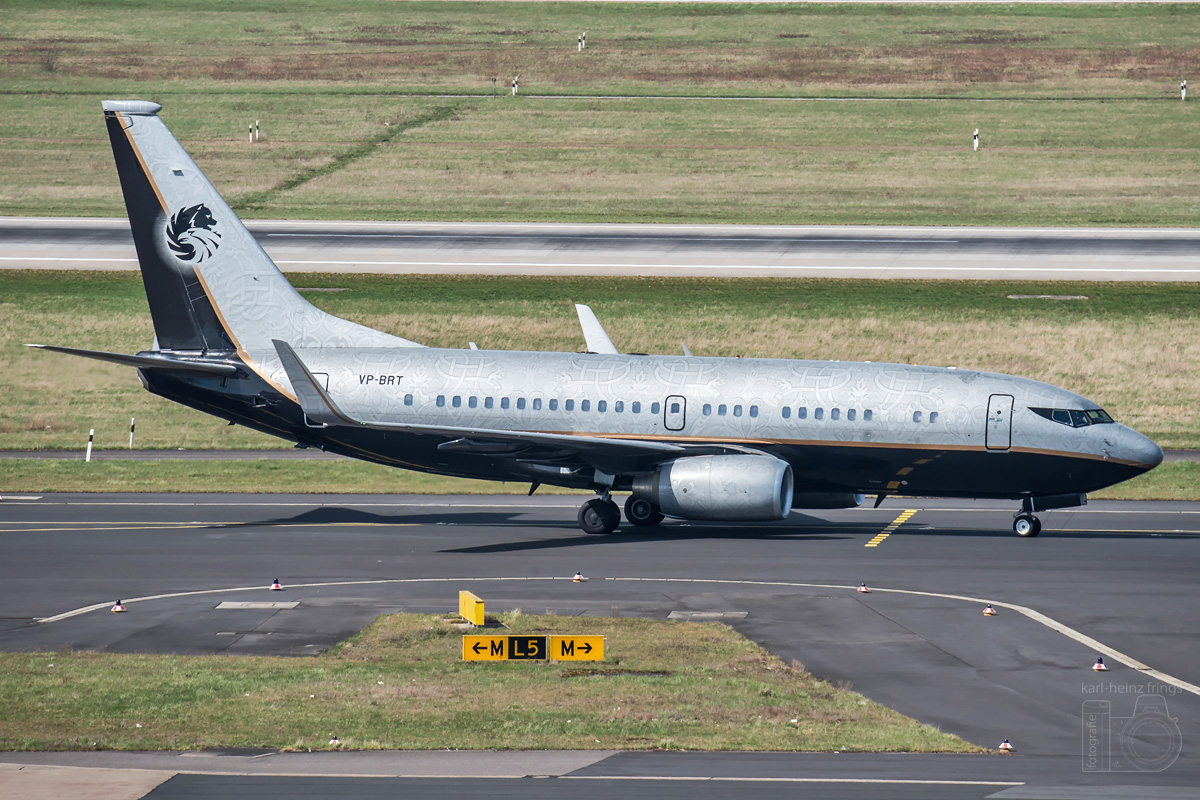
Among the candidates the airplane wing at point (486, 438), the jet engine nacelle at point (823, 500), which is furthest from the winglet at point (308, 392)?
the jet engine nacelle at point (823, 500)

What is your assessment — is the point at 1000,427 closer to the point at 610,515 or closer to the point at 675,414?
the point at 675,414

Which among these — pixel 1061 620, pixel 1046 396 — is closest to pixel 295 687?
pixel 1061 620

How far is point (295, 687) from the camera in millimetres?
20781

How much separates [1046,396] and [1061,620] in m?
11.0

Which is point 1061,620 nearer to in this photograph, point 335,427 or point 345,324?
point 335,427

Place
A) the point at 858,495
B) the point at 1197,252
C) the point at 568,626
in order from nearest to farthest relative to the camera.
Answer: the point at 568,626 < the point at 858,495 < the point at 1197,252

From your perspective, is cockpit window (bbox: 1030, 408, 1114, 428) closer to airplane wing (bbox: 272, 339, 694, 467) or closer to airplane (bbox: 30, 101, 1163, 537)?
airplane (bbox: 30, 101, 1163, 537)

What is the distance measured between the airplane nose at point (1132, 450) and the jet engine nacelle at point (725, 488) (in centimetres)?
830

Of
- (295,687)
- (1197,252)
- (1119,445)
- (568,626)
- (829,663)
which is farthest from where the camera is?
(1197,252)

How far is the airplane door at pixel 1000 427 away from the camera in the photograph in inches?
1395

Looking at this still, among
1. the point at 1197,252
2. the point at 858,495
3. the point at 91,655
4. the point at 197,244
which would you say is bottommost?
the point at 91,655

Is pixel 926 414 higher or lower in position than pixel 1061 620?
higher

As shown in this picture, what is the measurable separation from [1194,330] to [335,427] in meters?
38.7

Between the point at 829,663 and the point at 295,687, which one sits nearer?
the point at 295,687
